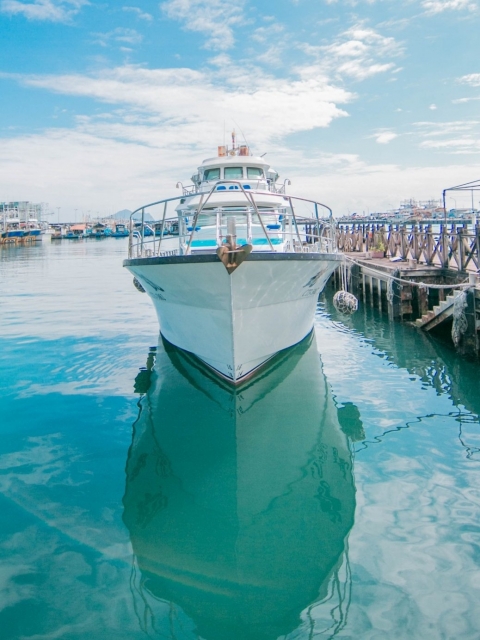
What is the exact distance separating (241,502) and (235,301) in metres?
3.63

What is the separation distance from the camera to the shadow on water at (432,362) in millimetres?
8820

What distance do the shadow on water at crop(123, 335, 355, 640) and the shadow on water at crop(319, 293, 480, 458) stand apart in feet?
7.57

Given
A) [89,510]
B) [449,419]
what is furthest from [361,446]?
[89,510]

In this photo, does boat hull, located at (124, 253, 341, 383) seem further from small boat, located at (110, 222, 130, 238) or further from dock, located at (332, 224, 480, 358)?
small boat, located at (110, 222, 130, 238)

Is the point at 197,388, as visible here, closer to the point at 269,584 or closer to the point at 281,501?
the point at 281,501

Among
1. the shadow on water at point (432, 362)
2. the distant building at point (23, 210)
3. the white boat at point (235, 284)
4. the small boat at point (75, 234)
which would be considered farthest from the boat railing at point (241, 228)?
the distant building at point (23, 210)

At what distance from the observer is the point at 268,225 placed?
1177 cm

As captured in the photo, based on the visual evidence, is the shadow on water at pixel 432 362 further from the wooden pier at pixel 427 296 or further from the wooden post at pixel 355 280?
the wooden post at pixel 355 280

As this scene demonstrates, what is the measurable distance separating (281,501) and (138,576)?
201 cm

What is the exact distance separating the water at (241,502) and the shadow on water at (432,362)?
0.07 meters

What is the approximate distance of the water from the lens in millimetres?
4250

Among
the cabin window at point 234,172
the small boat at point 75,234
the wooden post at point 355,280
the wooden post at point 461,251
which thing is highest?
the small boat at point 75,234

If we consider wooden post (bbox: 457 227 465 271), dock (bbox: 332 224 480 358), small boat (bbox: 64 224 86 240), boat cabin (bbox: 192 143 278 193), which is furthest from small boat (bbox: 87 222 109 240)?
wooden post (bbox: 457 227 465 271)

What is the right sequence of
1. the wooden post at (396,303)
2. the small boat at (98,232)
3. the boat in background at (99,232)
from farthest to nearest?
the small boat at (98,232)
the boat in background at (99,232)
the wooden post at (396,303)
